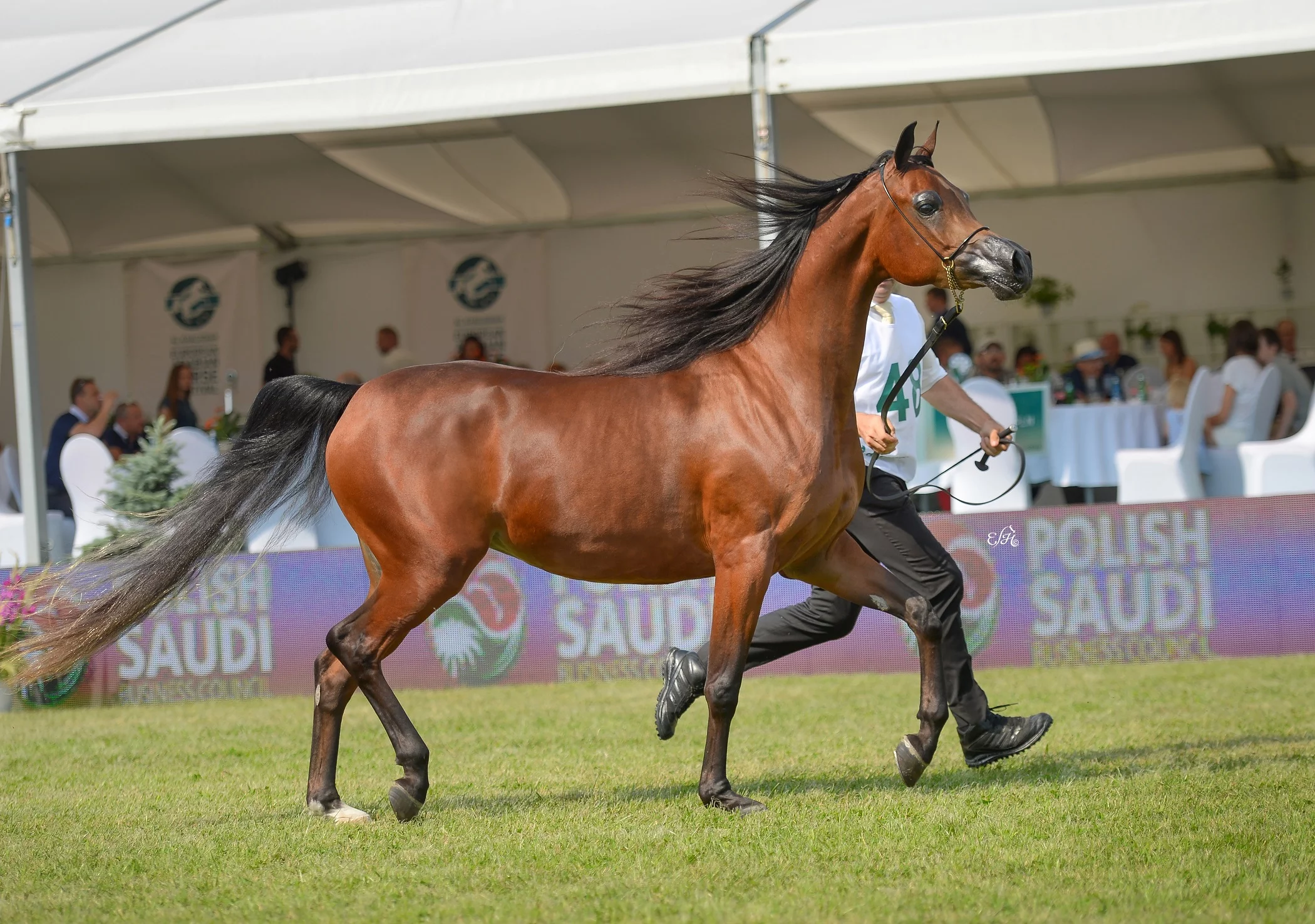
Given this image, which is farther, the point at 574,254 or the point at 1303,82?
the point at 574,254

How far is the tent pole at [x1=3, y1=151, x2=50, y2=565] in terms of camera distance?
29.6 feet

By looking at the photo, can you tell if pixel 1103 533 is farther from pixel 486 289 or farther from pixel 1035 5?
pixel 486 289

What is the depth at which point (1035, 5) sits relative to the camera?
8.32 m

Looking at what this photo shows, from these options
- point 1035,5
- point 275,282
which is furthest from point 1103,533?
point 275,282

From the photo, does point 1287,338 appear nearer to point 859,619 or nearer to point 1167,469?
point 1167,469

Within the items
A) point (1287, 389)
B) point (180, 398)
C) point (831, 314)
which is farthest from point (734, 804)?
point (180, 398)

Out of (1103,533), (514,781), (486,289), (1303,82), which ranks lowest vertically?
(514,781)

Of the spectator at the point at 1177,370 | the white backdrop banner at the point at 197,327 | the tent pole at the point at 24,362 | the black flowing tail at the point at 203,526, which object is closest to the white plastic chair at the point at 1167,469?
the spectator at the point at 1177,370

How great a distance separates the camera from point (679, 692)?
17.1 ft

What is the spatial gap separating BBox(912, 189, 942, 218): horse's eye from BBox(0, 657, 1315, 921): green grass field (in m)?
1.87

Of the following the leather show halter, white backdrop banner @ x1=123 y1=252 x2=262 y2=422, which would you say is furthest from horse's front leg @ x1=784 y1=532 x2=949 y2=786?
white backdrop banner @ x1=123 y1=252 x2=262 y2=422

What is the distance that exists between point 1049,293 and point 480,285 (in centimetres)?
634

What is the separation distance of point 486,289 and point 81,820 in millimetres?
12273

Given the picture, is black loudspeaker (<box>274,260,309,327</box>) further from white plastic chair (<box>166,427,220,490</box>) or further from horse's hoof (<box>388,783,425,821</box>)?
horse's hoof (<box>388,783,425,821</box>)
